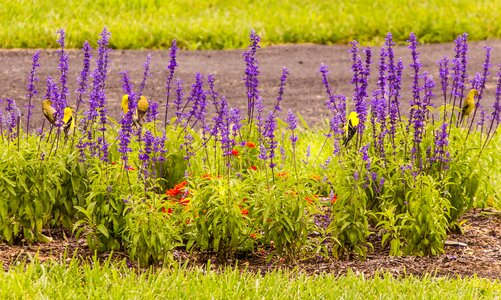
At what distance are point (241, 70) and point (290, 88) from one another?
0.80 meters

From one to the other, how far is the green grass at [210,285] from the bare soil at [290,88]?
0.34 metres

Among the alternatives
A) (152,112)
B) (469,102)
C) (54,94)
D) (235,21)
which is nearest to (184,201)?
(152,112)

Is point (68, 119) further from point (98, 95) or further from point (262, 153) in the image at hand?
point (262, 153)

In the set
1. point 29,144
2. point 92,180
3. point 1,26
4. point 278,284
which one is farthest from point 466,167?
point 1,26

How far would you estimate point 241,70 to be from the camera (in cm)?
1112

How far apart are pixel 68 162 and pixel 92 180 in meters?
0.19

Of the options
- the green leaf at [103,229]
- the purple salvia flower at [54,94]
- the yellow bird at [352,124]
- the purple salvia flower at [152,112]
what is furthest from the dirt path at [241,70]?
the green leaf at [103,229]

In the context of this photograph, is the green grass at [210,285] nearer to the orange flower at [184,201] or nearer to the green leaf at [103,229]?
the green leaf at [103,229]

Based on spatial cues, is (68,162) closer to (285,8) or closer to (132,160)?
(132,160)

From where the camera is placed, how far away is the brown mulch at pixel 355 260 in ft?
17.7

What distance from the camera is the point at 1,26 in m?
11.7

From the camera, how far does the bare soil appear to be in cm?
550

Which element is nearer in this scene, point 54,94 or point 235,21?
point 54,94

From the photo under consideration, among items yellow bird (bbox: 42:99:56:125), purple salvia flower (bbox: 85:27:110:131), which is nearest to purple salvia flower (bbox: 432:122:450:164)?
purple salvia flower (bbox: 85:27:110:131)
